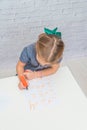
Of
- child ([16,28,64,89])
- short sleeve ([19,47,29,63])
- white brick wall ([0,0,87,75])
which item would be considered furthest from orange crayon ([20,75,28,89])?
white brick wall ([0,0,87,75])

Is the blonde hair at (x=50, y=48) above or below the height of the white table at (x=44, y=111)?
above

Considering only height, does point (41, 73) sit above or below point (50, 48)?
below

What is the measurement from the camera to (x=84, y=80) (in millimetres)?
1790

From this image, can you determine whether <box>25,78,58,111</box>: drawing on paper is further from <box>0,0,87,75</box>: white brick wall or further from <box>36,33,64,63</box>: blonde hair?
<box>0,0,87,75</box>: white brick wall

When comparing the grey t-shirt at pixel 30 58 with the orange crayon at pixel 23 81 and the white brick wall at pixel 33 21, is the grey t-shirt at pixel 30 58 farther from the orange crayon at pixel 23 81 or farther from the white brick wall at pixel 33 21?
the white brick wall at pixel 33 21

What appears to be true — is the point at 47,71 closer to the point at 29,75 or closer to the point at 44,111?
the point at 29,75

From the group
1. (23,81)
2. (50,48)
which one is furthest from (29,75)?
(50,48)

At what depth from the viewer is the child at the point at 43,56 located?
105 centimetres

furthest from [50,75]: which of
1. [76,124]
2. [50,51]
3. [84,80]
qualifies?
[84,80]

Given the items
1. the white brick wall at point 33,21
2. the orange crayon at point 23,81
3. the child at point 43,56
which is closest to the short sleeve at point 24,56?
the child at point 43,56

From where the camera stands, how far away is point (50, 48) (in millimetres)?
1044

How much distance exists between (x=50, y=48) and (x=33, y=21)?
23.3 inches

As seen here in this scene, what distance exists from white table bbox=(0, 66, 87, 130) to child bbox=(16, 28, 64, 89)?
0.07m

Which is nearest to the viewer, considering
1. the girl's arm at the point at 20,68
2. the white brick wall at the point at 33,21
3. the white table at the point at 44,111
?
the white table at the point at 44,111
